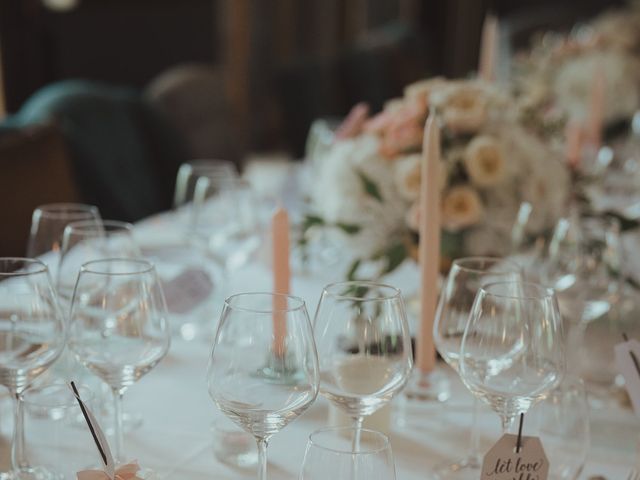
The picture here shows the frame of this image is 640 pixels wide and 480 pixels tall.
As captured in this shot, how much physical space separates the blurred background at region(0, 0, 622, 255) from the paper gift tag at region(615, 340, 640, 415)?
151 cm

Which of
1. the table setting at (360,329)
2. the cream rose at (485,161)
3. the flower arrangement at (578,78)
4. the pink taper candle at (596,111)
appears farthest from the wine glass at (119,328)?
the flower arrangement at (578,78)

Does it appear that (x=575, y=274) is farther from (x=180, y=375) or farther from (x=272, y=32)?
(x=272, y=32)

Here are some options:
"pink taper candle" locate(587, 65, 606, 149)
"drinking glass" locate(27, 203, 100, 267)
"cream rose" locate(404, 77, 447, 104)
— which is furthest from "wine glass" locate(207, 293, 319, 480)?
"pink taper candle" locate(587, 65, 606, 149)

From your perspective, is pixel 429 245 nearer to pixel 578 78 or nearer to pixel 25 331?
pixel 25 331

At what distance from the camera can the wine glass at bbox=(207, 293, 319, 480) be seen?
845 mm

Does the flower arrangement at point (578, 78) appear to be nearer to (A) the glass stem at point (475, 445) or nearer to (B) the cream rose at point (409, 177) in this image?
(B) the cream rose at point (409, 177)

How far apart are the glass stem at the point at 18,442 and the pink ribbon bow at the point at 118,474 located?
131 millimetres

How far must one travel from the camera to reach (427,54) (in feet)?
20.1

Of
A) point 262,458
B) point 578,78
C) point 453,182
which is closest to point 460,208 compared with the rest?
point 453,182

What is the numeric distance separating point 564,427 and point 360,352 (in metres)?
0.28

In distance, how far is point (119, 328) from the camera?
103 centimetres

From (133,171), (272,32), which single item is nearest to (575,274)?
(133,171)

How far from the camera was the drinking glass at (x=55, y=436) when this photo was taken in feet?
2.96

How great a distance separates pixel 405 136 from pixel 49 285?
0.80 meters
